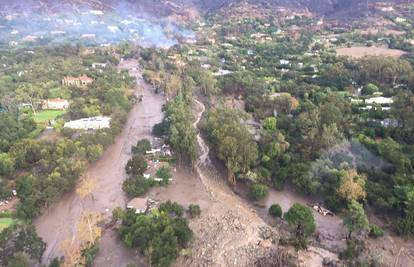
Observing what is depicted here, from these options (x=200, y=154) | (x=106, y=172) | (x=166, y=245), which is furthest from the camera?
(x=200, y=154)

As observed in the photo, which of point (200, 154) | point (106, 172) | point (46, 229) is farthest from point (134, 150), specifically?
point (46, 229)

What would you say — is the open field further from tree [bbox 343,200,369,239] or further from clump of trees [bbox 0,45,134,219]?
tree [bbox 343,200,369,239]

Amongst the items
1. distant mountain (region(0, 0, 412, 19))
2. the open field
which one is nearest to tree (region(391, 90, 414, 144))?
the open field

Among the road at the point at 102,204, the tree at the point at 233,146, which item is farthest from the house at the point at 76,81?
the tree at the point at 233,146

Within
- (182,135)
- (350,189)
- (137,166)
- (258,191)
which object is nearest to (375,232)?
(350,189)

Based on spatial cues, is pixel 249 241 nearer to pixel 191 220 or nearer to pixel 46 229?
pixel 191 220

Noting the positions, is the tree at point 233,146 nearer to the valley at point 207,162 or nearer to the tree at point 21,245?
the valley at point 207,162
